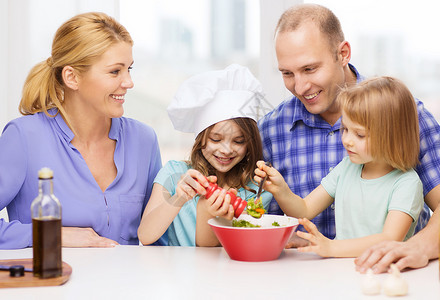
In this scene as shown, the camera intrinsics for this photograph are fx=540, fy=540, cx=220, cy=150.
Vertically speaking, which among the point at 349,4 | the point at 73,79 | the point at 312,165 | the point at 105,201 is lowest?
the point at 105,201

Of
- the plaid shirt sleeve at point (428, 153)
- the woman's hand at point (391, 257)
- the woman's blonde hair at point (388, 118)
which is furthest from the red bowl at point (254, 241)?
the plaid shirt sleeve at point (428, 153)

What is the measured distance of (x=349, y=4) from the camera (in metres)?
2.58

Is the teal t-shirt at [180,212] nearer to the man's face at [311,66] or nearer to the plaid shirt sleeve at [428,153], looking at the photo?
the man's face at [311,66]

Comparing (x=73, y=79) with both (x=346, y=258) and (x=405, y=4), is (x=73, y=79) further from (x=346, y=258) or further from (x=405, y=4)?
(x=405, y=4)

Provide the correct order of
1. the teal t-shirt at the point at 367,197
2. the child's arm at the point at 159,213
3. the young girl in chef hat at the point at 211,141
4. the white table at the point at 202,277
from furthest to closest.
→ the young girl in chef hat at the point at 211,141, the child's arm at the point at 159,213, the teal t-shirt at the point at 367,197, the white table at the point at 202,277

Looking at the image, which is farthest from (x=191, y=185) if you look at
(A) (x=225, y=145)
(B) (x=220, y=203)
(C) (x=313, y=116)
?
(C) (x=313, y=116)

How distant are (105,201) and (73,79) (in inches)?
17.0

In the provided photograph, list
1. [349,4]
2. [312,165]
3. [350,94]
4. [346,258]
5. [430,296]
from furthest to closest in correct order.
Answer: [349,4] → [312,165] → [350,94] → [346,258] → [430,296]

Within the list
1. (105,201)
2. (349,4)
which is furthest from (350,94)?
(349,4)

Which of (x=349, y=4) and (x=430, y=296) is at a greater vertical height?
(x=349, y=4)

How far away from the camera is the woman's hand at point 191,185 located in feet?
4.86

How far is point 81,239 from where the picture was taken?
1.63 metres

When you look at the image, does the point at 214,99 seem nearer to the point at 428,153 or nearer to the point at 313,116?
the point at 313,116

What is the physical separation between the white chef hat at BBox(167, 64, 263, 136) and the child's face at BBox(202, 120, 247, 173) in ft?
0.10
